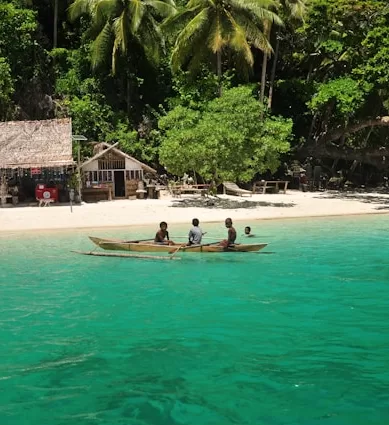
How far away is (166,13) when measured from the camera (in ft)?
119

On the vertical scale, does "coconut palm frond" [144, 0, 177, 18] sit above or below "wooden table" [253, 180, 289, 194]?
above

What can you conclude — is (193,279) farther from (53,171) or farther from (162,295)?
(53,171)

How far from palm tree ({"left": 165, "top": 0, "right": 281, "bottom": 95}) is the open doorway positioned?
7.46 m

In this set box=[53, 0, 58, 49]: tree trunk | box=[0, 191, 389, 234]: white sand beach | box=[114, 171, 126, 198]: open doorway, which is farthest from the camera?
box=[53, 0, 58, 49]: tree trunk

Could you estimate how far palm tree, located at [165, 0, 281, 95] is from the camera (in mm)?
31328

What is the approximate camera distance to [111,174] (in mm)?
31578

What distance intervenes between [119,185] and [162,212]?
7601mm

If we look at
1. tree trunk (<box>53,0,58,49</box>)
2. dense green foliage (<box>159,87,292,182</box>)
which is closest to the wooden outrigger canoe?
dense green foliage (<box>159,87,292,182</box>)

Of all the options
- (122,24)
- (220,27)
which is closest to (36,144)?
(122,24)

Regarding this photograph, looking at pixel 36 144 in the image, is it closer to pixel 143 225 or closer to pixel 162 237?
pixel 143 225

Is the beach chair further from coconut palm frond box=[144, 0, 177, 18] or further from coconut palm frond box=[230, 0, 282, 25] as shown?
coconut palm frond box=[144, 0, 177, 18]

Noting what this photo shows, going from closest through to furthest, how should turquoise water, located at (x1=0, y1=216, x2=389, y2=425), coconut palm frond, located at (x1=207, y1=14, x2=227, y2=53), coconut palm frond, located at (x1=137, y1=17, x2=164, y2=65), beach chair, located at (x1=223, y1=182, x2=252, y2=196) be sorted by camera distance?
turquoise water, located at (x1=0, y1=216, x2=389, y2=425)
coconut palm frond, located at (x1=207, y1=14, x2=227, y2=53)
beach chair, located at (x1=223, y1=182, x2=252, y2=196)
coconut palm frond, located at (x1=137, y1=17, x2=164, y2=65)

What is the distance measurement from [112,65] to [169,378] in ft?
99.2

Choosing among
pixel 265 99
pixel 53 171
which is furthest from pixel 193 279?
pixel 265 99
